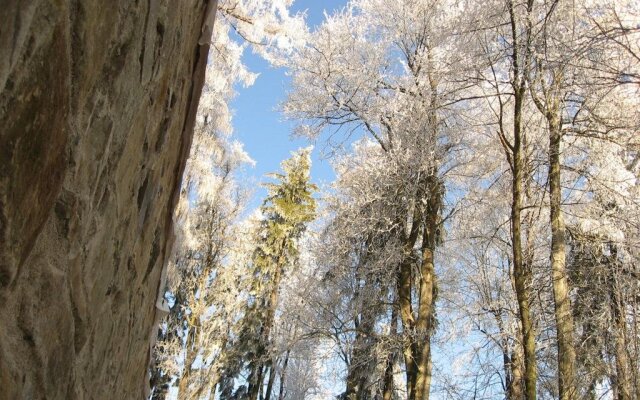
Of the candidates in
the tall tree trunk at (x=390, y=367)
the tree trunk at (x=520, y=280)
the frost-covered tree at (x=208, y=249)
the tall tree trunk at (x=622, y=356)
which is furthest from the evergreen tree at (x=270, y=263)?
the tall tree trunk at (x=622, y=356)

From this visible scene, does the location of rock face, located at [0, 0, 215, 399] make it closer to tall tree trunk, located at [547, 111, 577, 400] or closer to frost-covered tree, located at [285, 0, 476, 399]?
tall tree trunk, located at [547, 111, 577, 400]

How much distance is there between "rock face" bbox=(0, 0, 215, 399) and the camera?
1148 millimetres

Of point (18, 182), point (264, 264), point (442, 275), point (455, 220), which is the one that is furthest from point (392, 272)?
point (264, 264)

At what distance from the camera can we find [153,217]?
2484 millimetres

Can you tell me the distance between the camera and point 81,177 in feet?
4.97

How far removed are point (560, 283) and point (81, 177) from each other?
5635 millimetres

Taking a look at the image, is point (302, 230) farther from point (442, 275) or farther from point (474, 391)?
point (474, 391)

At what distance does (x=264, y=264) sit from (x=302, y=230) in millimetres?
2176

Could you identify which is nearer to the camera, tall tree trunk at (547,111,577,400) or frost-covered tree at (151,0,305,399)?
tall tree trunk at (547,111,577,400)

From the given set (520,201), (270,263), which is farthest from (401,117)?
(270,263)

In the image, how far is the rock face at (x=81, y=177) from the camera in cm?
115

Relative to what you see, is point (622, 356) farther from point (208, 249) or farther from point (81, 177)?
point (208, 249)

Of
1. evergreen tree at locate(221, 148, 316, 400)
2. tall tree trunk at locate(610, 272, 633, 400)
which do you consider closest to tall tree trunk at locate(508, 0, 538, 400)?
tall tree trunk at locate(610, 272, 633, 400)

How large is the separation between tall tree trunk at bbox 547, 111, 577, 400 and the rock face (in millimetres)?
4497
